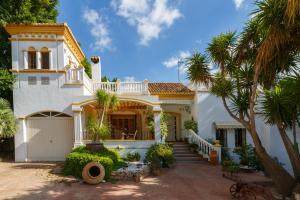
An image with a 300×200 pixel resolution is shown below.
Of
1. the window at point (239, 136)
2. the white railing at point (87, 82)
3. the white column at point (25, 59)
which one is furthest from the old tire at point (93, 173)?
the window at point (239, 136)

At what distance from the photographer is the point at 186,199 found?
10.2m

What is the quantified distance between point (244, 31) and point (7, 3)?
55.1 ft

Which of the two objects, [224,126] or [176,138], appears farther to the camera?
[176,138]

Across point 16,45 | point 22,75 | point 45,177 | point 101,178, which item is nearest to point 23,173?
point 45,177

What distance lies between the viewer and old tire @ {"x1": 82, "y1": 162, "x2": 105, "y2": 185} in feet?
39.9

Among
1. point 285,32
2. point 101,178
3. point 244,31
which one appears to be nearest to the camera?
point 285,32

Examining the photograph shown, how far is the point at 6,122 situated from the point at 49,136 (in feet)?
9.79

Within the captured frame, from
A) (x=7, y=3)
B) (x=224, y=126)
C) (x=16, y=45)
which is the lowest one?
(x=224, y=126)

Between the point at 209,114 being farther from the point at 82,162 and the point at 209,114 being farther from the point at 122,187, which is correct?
the point at 82,162

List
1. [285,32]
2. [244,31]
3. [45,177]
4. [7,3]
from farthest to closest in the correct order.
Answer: [7,3], [45,177], [244,31], [285,32]

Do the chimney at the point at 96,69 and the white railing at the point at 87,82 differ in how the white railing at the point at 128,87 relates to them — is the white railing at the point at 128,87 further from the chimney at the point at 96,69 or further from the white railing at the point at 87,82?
the chimney at the point at 96,69

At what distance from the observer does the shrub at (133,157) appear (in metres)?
17.1

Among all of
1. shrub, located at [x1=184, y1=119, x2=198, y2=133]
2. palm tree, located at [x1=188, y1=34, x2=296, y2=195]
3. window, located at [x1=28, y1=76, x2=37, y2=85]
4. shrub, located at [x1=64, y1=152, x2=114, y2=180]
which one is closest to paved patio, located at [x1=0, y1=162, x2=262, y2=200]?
shrub, located at [x1=64, y1=152, x2=114, y2=180]

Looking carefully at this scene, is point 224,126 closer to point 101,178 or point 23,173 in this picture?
point 101,178
